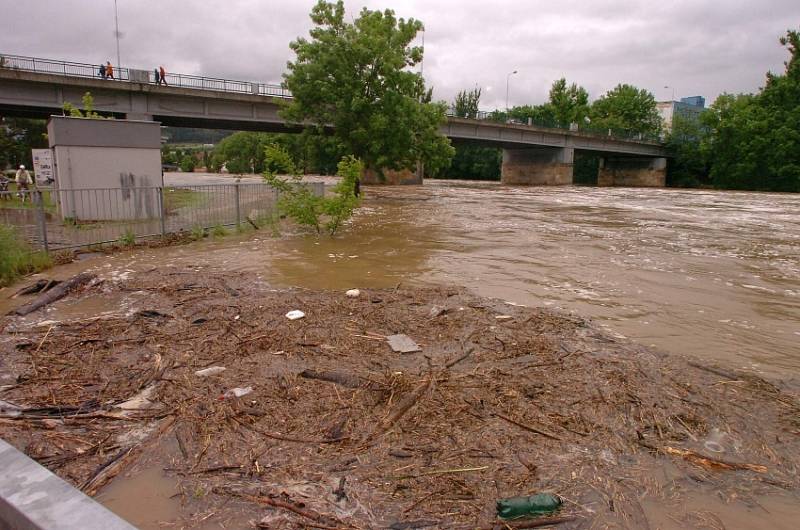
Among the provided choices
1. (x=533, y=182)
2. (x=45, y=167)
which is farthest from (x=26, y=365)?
(x=533, y=182)

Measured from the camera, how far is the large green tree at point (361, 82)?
2738 centimetres

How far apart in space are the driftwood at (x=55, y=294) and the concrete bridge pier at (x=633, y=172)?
272ft

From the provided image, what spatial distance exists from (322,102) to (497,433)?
26.7m

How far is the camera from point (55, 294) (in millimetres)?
7750

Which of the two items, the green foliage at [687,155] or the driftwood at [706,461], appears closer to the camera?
the driftwood at [706,461]

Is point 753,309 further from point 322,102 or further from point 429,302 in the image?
point 322,102

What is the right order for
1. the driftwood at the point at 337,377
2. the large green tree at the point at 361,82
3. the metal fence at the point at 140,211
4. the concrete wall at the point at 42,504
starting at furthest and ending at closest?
the large green tree at the point at 361,82, the metal fence at the point at 140,211, the driftwood at the point at 337,377, the concrete wall at the point at 42,504

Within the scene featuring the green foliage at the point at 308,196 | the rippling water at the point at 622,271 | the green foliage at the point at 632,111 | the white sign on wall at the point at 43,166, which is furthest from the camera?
the green foliage at the point at 632,111

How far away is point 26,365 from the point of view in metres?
5.14

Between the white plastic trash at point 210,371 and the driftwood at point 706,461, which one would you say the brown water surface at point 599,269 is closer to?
the driftwood at point 706,461

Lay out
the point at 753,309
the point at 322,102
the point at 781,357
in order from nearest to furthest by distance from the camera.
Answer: the point at 781,357
the point at 753,309
the point at 322,102

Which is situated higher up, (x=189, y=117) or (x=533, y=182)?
(x=189, y=117)

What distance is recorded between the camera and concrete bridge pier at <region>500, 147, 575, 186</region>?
68938 mm

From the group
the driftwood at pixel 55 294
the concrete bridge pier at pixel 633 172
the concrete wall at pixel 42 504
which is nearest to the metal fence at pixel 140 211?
the driftwood at pixel 55 294
